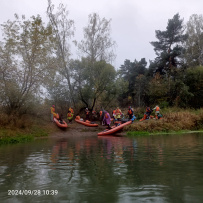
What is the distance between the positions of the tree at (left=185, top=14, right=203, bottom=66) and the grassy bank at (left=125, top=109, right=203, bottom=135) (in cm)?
1815

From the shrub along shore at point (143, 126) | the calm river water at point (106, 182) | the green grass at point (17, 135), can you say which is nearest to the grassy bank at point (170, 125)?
the shrub along shore at point (143, 126)

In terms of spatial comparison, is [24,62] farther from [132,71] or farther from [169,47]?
[132,71]

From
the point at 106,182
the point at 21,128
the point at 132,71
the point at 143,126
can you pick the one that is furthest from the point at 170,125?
the point at 132,71

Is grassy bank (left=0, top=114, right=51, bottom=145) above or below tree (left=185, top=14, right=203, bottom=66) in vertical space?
below

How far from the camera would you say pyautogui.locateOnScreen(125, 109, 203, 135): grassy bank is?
19453 millimetres

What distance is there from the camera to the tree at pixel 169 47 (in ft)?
115

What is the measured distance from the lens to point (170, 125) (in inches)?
776

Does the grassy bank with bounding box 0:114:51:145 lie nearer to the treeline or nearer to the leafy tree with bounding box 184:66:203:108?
the treeline

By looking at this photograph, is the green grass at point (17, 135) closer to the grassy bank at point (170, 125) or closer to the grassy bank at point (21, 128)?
the grassy bank at point (21, 128)

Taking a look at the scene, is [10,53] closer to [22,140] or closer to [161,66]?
[22,140]

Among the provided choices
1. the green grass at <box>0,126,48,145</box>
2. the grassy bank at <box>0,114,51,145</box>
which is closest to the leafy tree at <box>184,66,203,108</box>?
the grassy bank at <box>0,114,51,145</box>

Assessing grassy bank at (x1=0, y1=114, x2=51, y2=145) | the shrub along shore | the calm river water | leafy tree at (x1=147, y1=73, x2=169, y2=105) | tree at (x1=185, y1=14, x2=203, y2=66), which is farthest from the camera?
tree at (x1=185, y1=14, x2=203, y2=66)

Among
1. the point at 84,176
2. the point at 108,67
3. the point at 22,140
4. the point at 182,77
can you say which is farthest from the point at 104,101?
the point at 84,176

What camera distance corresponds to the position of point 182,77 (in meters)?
32.5
